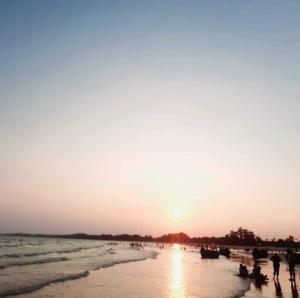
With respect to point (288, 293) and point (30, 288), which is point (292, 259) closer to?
point (288, 293)

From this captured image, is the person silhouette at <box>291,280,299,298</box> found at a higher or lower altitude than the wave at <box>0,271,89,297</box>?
higher

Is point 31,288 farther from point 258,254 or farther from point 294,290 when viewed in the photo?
point 258,254

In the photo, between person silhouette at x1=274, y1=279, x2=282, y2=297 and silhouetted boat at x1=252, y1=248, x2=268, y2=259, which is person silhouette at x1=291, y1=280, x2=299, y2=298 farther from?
silhouetted boat at x1=252, y1=248, x2=268, y2=259

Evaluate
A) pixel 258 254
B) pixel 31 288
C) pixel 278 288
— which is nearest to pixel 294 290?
pixel 278 288

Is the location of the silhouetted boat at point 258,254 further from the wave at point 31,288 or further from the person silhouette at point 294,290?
the wave at point 31,288

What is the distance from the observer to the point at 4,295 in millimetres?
23984

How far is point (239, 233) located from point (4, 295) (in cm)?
16589

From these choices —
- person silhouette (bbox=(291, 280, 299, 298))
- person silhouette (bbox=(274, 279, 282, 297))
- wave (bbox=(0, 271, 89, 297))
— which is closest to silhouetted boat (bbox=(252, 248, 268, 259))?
person silhouette (bbox=(274, 279, 282, 297))

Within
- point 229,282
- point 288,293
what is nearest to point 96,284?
point 229,282

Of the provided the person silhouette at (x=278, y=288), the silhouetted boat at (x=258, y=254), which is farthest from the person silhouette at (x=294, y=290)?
the silhouetted boat at (x=258, y=254)

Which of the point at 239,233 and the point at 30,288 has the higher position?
the point at 239,233

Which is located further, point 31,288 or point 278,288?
point 31,288

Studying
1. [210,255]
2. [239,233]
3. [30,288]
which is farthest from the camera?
[239,233]

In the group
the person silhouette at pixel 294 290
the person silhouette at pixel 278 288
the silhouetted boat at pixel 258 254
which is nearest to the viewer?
the person silhouette at pixel 294 290
